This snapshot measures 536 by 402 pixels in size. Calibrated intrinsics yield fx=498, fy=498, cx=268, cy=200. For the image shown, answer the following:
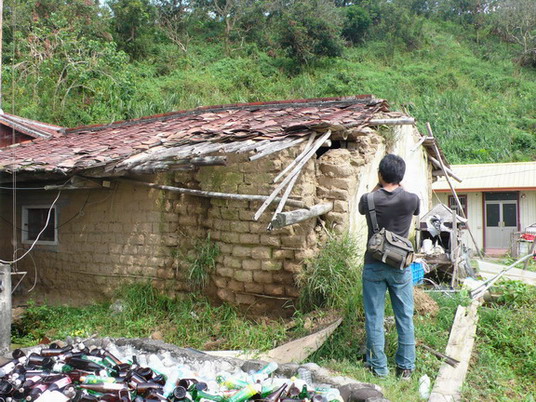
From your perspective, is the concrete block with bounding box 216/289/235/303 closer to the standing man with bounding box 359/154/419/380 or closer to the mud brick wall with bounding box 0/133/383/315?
the mud brick wall with bounding box 0/133/383/315

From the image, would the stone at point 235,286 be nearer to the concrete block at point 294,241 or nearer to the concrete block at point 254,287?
the concrete block at point 254,287

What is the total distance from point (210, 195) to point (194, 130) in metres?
1.48

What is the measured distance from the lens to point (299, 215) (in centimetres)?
508

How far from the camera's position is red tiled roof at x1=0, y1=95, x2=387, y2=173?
5938 mm

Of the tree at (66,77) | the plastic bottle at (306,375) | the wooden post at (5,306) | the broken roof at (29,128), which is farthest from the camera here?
the tree at (66,77)

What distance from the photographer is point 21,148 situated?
367 inches

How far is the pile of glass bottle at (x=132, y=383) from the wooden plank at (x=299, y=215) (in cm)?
152

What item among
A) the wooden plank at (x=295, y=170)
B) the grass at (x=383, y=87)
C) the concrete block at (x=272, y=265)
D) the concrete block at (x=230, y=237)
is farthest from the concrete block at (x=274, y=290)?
the grass at (x=383, y=87)

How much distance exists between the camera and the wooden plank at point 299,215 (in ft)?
15.8

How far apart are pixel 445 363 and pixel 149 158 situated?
3851 millimetres

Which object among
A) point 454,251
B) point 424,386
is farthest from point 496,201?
point 424,386

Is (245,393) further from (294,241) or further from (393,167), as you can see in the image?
(294,241)

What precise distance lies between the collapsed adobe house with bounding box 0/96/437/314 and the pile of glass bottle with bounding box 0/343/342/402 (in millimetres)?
1738

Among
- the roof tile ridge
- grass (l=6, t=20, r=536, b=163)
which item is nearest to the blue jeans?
the roof tile ridge
